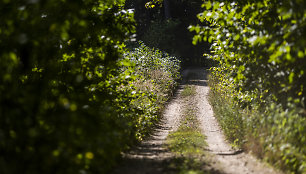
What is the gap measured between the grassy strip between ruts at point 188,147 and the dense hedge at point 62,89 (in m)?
1.34

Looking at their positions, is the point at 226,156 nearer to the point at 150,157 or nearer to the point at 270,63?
the point at 150,157

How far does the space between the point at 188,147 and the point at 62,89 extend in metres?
3.52

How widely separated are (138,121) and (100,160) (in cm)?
517

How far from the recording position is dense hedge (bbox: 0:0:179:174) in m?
3.89

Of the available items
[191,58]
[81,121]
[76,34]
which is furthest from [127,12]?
[191,58]

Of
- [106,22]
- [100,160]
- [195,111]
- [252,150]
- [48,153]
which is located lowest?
[195,111]

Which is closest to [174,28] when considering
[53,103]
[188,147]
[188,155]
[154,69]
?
[154,69]

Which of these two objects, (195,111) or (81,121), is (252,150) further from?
(195,111)

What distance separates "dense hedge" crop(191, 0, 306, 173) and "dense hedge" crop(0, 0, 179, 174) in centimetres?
190

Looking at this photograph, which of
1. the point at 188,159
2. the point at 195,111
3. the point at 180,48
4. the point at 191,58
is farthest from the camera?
the point at 191,58

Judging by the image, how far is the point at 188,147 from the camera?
26.9 ft

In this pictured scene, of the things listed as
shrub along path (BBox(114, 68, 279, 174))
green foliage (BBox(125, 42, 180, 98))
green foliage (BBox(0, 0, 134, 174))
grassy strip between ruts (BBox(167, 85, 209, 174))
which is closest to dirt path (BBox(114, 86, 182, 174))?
shrub along path (BBox(114, 68, 279, 174))

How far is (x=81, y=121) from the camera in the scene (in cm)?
388

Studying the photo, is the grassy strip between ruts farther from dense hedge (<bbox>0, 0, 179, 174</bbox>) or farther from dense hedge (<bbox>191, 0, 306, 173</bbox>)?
dense hedge (<bbox>0, 0, 179, 174</bbox>)
